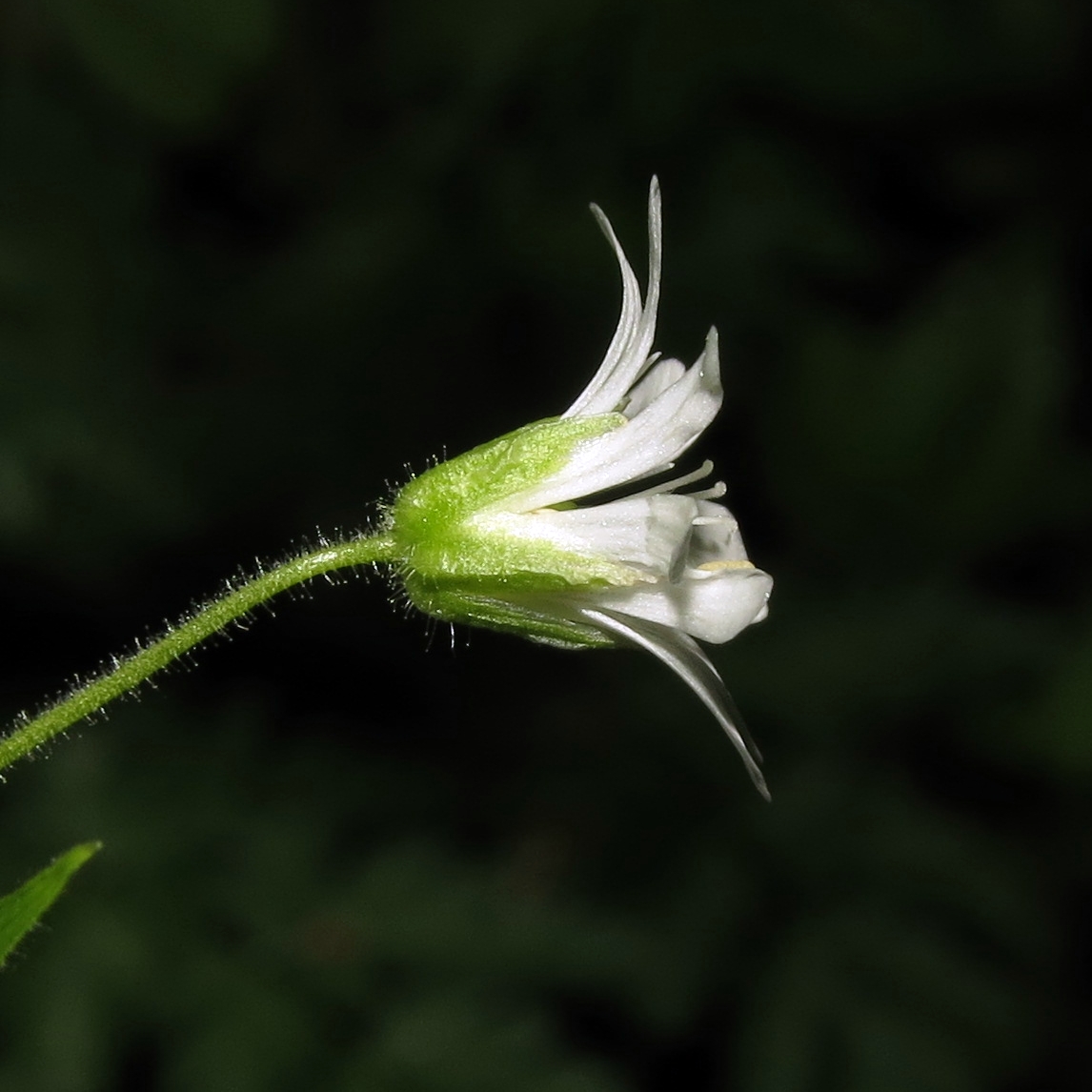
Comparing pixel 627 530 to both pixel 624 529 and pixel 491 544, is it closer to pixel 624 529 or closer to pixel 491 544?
pixel 624 529

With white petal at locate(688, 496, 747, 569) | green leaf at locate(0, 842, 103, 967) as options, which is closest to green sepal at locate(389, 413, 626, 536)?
white petal at locate(688, 496, 747, 569)

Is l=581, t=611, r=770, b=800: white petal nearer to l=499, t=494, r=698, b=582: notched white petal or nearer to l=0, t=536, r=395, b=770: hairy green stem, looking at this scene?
l=499, t=494, r=698, b=582: notched white petal

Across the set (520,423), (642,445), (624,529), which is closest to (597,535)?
(624,529)

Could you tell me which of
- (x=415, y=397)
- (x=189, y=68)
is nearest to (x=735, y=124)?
(x=415, y=397)

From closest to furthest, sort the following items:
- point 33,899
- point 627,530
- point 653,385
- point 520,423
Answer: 1. point 33,899
2. point 627,530
3. point 653,385
4. point 520,423

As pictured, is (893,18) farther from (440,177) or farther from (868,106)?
(440,177)

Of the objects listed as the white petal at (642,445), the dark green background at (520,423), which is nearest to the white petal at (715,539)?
the white petal at (642,445)

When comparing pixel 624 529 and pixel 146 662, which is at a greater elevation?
pixel 146 662
